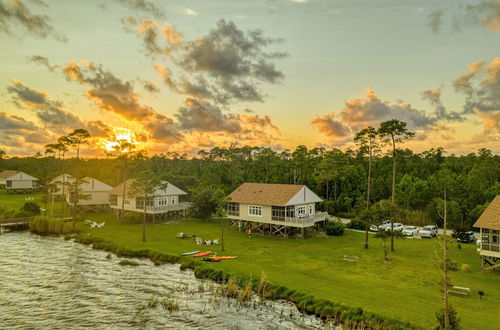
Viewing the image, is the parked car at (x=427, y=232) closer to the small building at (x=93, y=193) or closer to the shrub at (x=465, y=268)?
the shrub at (x=465, y=268)

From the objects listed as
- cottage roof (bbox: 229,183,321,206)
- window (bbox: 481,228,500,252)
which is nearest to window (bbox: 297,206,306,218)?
cottage roof (bbox: 229,183,321,206)

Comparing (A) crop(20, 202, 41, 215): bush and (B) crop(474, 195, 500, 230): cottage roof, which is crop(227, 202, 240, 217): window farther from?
(A) crop(20, 202, 41, 215): bush

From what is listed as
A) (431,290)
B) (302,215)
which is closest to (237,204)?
(302,215)

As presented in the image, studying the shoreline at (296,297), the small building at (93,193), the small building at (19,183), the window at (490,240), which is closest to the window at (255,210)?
the shoreline at (296,297)

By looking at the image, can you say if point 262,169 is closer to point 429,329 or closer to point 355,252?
point 355,252

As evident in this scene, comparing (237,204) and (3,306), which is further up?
(237,204)

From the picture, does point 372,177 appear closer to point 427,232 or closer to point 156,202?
point 427,232
